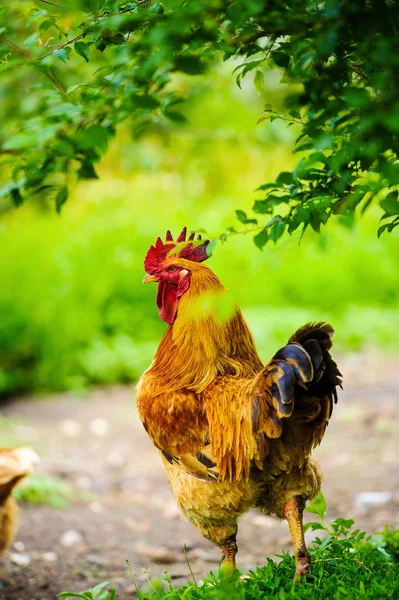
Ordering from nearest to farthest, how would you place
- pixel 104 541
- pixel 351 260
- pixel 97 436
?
pixel 104 541, pixel 97 436, pixel 351 260

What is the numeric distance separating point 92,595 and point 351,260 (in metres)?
8.69

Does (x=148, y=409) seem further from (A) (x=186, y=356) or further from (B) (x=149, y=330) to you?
(B) (x=149, y=330)

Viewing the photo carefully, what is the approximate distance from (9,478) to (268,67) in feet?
7.03

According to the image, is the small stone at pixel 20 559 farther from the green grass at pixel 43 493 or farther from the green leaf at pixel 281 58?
the green leaf at pixel 281 58

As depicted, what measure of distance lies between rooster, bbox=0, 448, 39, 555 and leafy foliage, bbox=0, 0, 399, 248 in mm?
1416

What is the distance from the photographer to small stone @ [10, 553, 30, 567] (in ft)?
11.9

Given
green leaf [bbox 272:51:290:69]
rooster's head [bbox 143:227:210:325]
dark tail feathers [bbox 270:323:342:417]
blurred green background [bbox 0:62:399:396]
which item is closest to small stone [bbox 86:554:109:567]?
rooster's head [bbox 143:227:210:325]

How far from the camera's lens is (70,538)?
4102mm

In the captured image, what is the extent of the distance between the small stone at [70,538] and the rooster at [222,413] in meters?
1.81

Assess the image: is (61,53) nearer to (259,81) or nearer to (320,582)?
(259,81)

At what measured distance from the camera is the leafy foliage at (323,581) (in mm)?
2166

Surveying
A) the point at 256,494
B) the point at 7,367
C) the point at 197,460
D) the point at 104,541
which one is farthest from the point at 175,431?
the point at 7,367

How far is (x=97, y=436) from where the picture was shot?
6.45 meters

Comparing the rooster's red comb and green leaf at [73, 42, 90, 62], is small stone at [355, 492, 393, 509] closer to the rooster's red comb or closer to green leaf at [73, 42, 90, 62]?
the rooster's red comb
